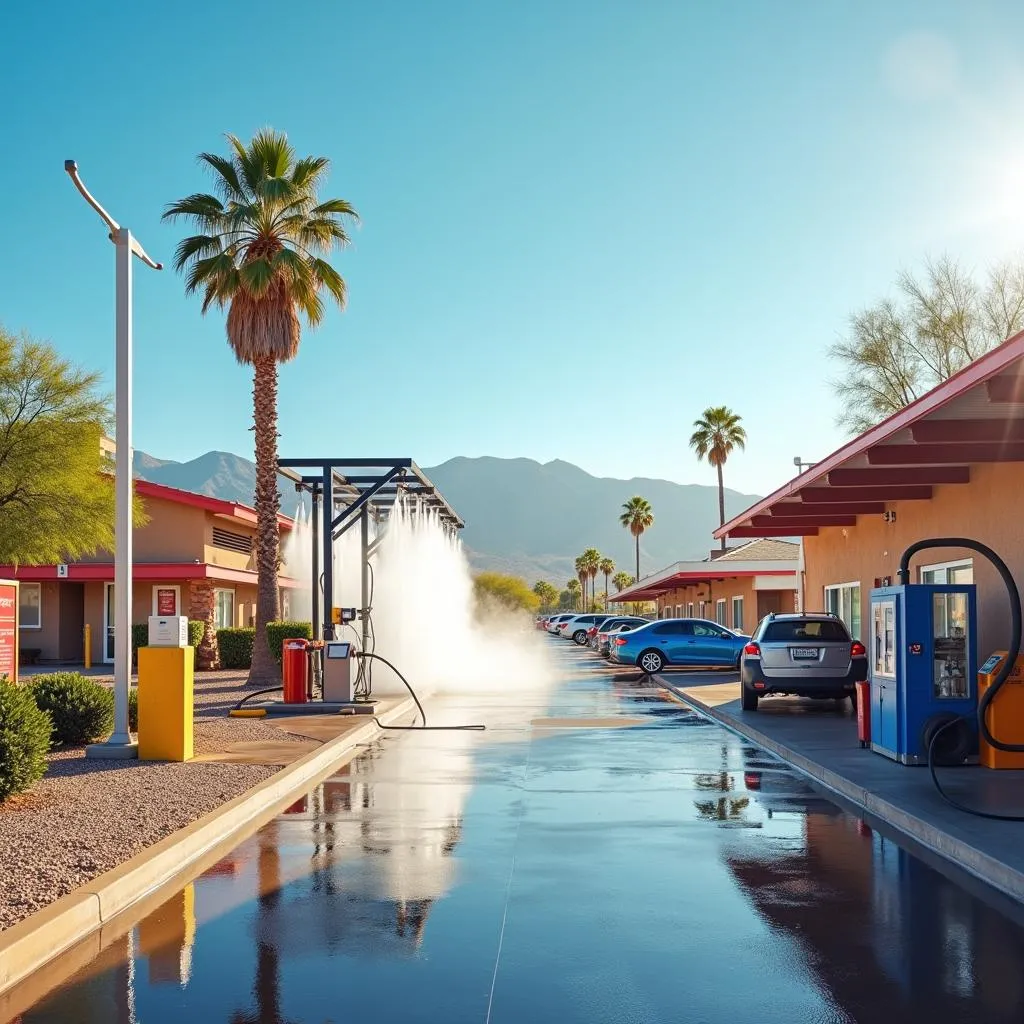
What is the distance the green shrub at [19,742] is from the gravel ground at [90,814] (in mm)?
243

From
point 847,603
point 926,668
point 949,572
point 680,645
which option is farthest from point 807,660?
point 680,645

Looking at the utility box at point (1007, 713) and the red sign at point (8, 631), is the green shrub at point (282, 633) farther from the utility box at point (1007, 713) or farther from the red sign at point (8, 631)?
the utility box at point (1007, 713)

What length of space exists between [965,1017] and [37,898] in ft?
17.2

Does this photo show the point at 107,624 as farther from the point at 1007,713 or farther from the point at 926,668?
the point at 1007,713

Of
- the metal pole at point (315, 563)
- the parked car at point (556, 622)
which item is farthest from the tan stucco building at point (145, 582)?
the parked car at point (556, 622)

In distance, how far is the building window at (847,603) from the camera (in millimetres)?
25719

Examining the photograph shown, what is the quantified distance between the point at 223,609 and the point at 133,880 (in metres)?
35.2

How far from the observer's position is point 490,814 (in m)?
11.3

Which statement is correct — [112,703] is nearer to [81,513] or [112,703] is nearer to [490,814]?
[490,814]

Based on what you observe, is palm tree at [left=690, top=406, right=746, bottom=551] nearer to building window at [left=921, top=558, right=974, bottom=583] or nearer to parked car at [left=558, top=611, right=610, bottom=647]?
Answer: parked car at [left=558, top=611, right=610, bottom=647]

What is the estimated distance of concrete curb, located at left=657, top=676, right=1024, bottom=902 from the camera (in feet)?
27.2

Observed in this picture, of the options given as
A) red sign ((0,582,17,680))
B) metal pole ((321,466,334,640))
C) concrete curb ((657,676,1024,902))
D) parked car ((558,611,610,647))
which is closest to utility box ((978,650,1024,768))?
concrete curb ((657,676,1024,902))

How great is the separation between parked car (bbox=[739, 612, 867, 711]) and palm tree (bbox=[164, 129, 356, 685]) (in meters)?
12.2

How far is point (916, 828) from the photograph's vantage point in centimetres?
1020
